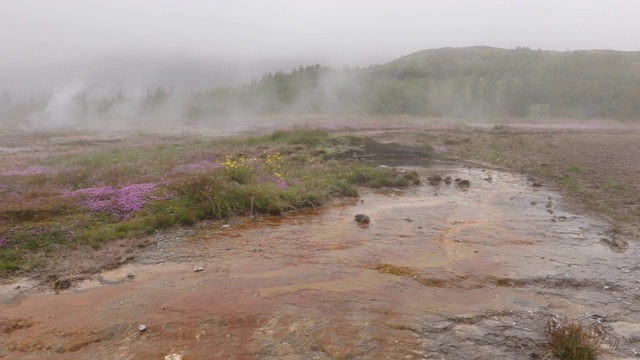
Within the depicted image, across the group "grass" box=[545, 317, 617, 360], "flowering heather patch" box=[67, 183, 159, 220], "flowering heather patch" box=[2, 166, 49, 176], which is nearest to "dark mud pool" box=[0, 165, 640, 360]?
"grass" box=[545, 317, 617, 360]

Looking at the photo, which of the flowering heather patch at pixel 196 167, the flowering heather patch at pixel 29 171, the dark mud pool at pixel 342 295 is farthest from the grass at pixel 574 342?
the flowering heather patch at pixel 29 171

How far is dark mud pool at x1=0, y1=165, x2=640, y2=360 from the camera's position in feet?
23.7

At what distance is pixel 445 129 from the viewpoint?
131 feet

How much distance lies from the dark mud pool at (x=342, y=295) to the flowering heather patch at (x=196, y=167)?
6.01m

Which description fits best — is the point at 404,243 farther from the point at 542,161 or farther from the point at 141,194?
the point at 542,161

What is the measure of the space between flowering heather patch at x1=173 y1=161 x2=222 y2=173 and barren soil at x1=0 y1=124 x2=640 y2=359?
5.96 m

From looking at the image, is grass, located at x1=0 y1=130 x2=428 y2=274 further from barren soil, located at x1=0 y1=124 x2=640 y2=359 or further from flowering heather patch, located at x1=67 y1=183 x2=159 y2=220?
barren soil, located at x1=0 y1=124 x2=640 y2=359

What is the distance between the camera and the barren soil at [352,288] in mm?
7270

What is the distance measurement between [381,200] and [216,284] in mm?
8470

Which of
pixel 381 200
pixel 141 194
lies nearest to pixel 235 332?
pixel 141 194

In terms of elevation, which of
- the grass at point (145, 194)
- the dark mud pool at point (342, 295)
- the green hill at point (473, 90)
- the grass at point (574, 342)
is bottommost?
the dark mud pool at point (342, 295)

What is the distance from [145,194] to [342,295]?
8324 millimetres

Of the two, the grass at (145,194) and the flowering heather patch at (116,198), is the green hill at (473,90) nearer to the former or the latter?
the grass at (145,194)

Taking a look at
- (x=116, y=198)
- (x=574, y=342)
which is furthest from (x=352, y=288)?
(x=116, y=198)
